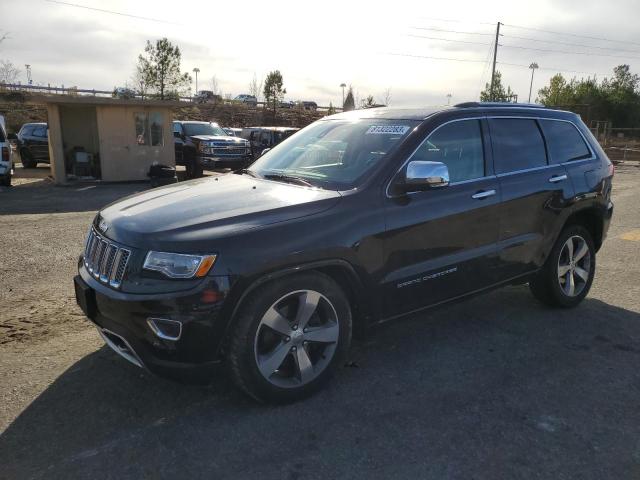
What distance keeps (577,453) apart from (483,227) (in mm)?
1707

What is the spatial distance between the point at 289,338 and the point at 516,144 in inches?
103

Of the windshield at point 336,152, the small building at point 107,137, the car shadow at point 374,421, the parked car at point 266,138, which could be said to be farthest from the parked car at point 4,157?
the car shadow at point 374,421

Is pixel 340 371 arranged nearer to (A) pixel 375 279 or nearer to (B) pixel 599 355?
(A) pixel 375 279

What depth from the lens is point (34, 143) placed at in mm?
20641

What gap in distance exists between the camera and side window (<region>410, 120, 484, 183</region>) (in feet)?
12.5

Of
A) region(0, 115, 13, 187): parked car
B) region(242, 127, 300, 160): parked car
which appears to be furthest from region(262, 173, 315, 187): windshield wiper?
region(242, 127, 300, 160): parked car

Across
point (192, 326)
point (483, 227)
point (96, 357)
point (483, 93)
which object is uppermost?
point (483, 93)

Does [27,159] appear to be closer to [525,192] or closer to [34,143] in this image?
[34,143]

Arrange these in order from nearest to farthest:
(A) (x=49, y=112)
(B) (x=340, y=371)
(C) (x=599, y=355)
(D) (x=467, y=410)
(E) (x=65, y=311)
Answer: (D) (x=467, y=410), (B) (x=340, y=371), (C) (x=599, y=355), (E) (x=65, y=311), (A) (x=49, y=112)

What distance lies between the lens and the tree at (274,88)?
46.8 meters

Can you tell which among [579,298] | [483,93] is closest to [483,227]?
[579,298]

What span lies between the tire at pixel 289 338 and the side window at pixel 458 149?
4.18 ft

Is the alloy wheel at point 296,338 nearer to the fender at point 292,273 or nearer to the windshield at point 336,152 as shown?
the fender at point 292,273

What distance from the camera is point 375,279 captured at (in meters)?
3.37
